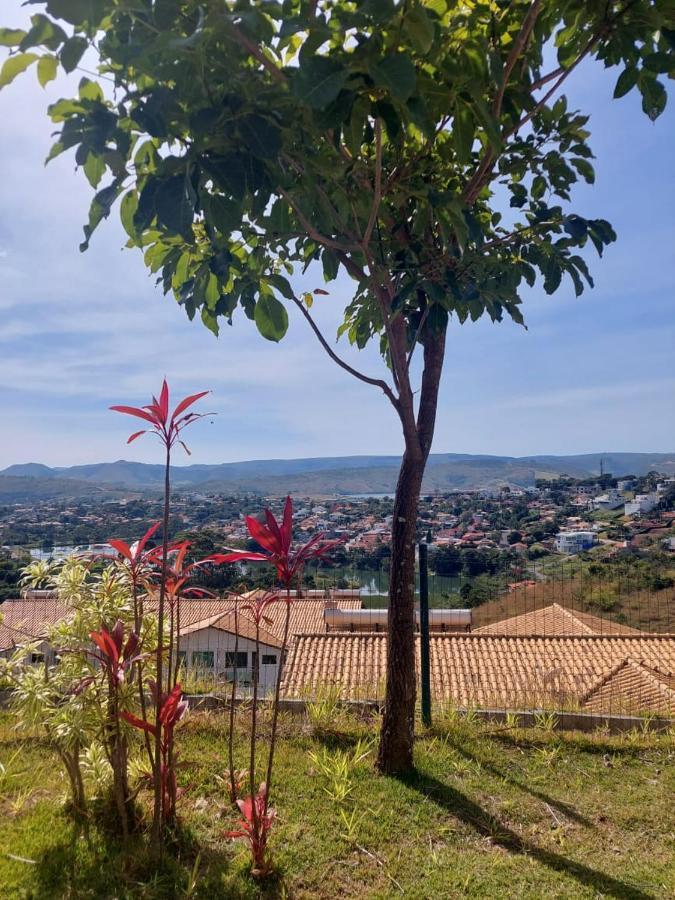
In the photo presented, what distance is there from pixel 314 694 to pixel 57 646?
2.09m

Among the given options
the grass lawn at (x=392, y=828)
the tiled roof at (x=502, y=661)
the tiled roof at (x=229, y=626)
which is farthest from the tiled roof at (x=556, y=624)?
the grass lawn at (x=392, y=828)

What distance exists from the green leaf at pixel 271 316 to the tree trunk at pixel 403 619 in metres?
0.75

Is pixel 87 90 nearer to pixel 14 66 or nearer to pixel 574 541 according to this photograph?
pixel 14 66

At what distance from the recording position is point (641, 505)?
17438 millimetres

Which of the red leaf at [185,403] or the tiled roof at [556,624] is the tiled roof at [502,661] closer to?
the tiled roof at [556,624]

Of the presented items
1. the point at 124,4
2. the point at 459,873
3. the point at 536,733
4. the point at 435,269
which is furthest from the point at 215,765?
the point at 124,4

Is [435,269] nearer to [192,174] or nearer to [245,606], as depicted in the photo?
[192,174]

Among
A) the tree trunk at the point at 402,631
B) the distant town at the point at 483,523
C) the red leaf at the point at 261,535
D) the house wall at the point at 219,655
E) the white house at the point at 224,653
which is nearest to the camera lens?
the red leaf at the point at 261,535

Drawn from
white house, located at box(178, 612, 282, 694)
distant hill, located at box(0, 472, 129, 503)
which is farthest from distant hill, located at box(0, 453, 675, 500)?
white house, located at box(178, 612, 282, 694)

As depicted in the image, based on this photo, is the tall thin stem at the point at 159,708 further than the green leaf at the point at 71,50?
Yes

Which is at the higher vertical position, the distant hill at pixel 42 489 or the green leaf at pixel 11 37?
the green leaf at pixel 11 37

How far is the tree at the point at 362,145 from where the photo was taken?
1479 millimetres

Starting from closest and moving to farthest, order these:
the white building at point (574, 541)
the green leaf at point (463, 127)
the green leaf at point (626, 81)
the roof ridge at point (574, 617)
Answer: the green leaf at point (463, 127) → the green leaf at point (626, 81) → the roof ridge at point (574, 617) → the white building at point (574, 541)

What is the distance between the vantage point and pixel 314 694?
151 inches
